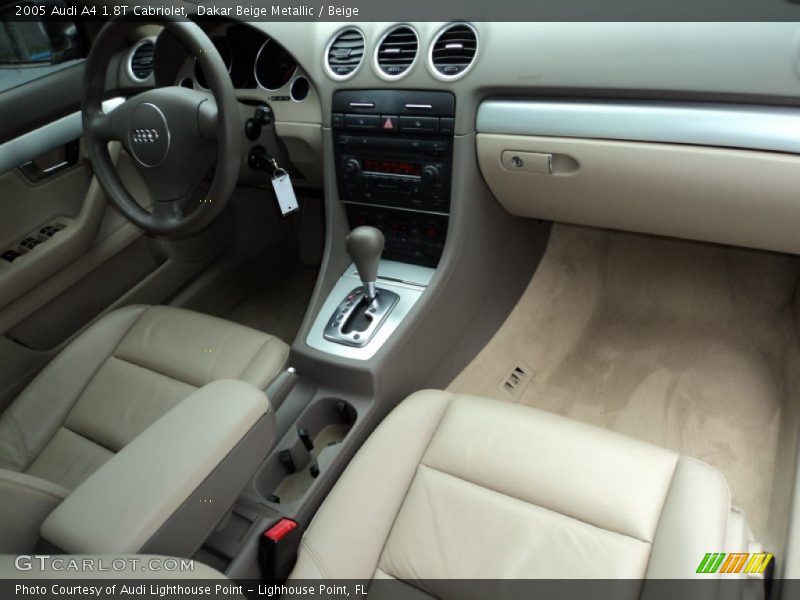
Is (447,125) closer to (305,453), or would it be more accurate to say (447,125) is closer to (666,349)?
(305,453)

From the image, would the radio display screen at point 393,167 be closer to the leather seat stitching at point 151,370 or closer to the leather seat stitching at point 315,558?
the leather seat stitching at point 151,370

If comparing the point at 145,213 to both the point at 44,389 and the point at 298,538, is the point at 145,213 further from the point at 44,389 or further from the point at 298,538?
the point at 298,538

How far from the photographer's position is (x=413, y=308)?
58.9 inches

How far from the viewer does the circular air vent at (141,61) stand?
1826mm

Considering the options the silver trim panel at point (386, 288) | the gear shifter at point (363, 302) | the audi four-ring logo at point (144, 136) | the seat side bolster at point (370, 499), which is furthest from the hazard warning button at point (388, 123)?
the seat side bolster at point (370, 499)

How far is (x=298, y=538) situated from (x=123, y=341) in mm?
704

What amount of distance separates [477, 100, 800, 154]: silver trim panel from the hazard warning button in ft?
0.63

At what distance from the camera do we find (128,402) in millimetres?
1387

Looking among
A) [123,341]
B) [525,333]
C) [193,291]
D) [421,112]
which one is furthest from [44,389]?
[525,333]

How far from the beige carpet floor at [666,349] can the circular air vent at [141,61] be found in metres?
1.27

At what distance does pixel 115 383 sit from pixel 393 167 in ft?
2.68

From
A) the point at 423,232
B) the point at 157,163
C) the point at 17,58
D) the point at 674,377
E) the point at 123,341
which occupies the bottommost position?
the point at 674,377

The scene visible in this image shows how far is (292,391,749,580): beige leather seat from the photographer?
963mm

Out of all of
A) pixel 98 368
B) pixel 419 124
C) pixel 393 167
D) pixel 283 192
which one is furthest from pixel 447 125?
pixel 98 368
